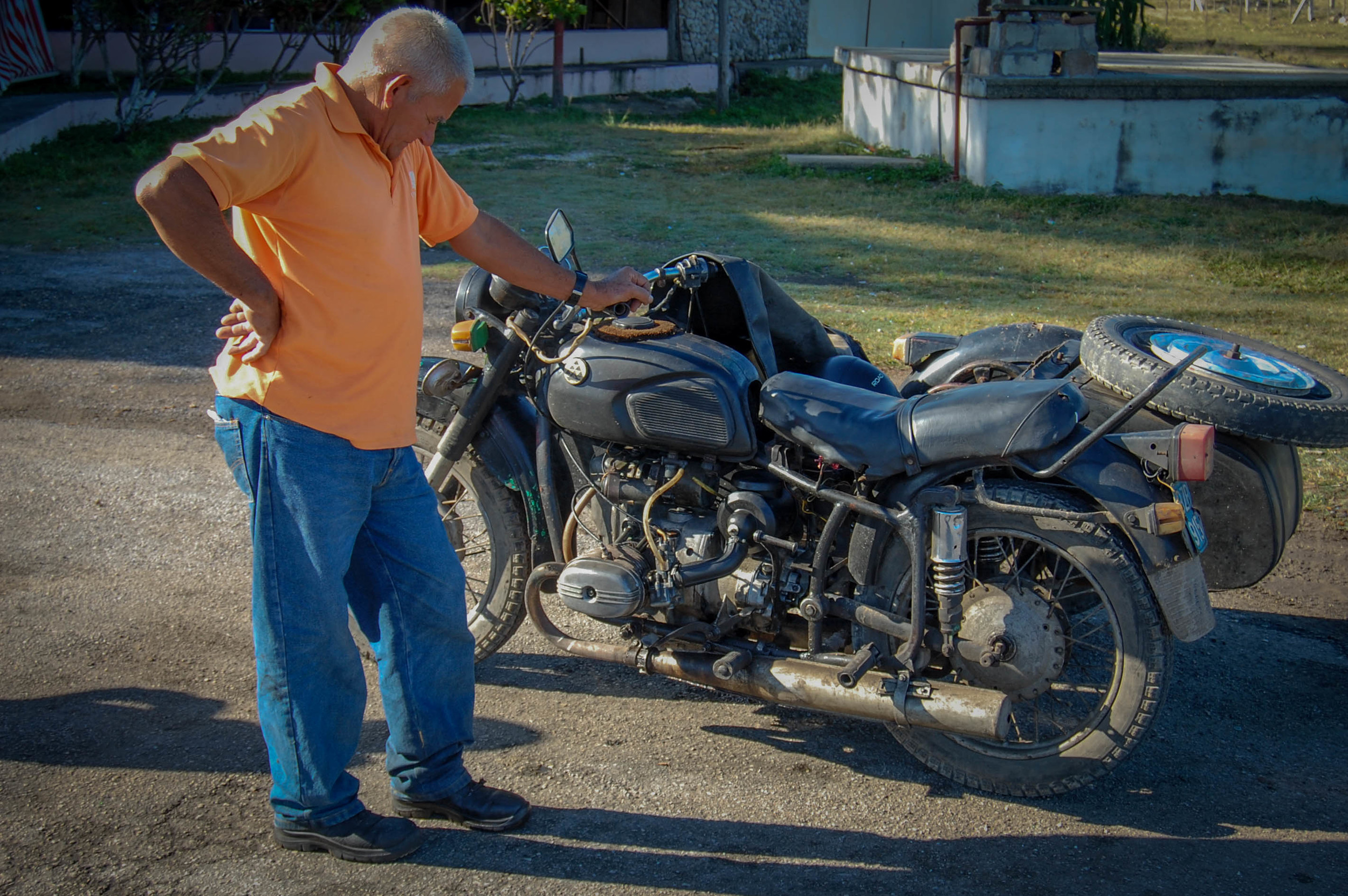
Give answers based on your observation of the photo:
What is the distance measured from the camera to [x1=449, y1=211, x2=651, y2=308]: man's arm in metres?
3.16

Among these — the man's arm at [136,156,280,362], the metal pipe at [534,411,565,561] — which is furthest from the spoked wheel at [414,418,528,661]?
the man's arm at [136,156,280,362]

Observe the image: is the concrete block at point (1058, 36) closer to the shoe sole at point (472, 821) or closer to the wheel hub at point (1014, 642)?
the wheel hub at point (1014, 642)

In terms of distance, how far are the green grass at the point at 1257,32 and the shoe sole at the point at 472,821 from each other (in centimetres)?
1859

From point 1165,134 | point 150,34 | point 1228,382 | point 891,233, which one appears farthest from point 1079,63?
point 150,34

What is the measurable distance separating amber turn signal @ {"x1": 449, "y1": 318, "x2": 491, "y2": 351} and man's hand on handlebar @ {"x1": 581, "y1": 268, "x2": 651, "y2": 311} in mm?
396

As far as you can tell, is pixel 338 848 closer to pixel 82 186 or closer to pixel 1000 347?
pixel 1000 347

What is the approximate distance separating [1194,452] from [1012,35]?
36.0 feet

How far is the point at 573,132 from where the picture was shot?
61.2ft

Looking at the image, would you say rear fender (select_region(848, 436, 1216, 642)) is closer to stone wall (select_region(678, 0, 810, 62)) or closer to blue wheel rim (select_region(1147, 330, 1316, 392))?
blue wheel rim (select_region(1147, 330, 1316, 392))

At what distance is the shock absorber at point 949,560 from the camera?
2.94 metres

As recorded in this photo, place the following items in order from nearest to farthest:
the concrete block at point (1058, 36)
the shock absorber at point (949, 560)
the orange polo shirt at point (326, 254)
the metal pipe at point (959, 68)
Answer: the orange polo shirt at point (326, 254)
the shock absorber at point (949, 560)
the concrete block at point (1058, 36)
the metal pipe at point (959, 68)

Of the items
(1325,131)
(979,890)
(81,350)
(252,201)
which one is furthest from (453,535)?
(1325,131)

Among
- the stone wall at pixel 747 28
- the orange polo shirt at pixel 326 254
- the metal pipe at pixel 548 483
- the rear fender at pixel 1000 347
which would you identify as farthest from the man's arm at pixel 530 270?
the stone wall at pixel 747 28

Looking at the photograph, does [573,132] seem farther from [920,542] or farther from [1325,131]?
[920,542]
